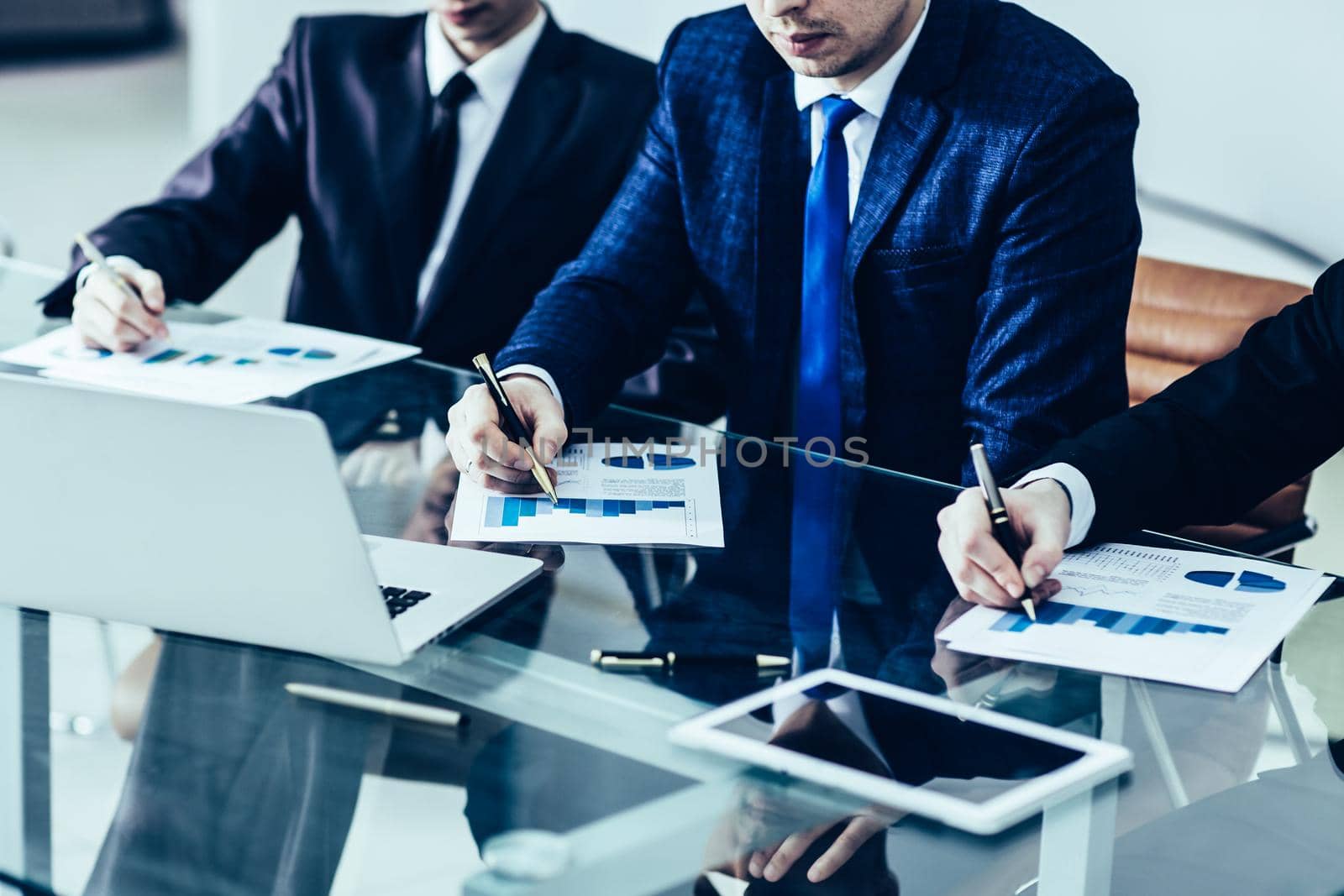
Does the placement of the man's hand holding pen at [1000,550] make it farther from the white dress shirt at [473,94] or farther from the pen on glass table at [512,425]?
the white dress shirt at [473,94]

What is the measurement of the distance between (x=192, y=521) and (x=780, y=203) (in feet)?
3.27

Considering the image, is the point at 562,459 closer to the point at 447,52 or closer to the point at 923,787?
the point at 923,787

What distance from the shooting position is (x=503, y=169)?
2268mm

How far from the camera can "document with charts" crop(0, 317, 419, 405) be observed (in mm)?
1648

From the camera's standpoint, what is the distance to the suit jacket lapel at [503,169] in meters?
2.27

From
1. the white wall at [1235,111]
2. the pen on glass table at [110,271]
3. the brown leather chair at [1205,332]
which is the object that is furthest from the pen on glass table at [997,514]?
the white wall at [1235,111]

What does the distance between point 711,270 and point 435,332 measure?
2.03 ft

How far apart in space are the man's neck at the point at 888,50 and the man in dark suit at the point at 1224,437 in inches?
21.7

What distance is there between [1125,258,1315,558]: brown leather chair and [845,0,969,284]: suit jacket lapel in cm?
41

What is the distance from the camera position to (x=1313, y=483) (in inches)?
82.7

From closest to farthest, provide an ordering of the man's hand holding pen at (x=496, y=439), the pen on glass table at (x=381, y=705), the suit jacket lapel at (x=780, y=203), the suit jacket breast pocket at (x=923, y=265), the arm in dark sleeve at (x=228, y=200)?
the pen on glass table at (x=381, y=705), the man's hand holding pen at (x=496, y=439), the suit jacket breast pocket at (x=923, y=265), the suit jacket lapel at (x=780, y=203), the arm in dark sleeve at (x=228, y=200)

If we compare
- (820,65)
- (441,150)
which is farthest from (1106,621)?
(441,150)

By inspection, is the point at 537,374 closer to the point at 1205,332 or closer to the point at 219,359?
the point at 219,359

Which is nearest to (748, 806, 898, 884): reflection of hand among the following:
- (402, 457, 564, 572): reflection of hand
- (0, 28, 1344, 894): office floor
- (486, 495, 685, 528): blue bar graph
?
(402, 457, 564, 572): reflection of hand
